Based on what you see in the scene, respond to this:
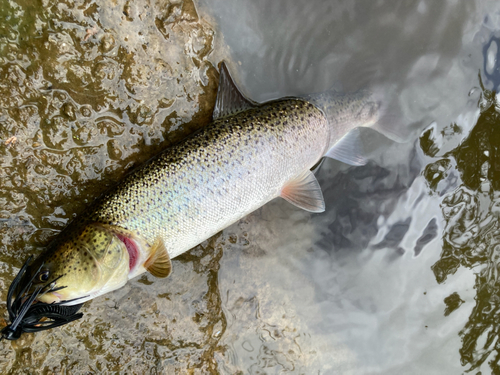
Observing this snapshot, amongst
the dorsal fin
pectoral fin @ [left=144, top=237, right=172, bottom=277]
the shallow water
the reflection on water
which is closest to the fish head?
pectoral fin @ [left=144, top=237, right=172, bottom=277]

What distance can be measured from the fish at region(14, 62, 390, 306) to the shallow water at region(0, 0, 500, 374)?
36 centimetres

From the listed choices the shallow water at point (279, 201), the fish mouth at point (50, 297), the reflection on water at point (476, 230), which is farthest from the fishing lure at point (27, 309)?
the reflection on water at point (476, 230)

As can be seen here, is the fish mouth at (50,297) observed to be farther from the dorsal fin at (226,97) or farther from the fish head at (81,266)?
the dorsal fin at (226,97)

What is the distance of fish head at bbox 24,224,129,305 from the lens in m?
2.13

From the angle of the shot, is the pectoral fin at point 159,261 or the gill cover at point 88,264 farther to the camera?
the pectoral fin at point 159,261

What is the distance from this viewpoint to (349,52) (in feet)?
9.34

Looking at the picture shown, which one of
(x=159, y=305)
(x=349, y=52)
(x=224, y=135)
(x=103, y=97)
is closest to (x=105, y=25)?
(x=103, y=97)

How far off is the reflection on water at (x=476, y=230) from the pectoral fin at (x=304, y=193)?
114cm

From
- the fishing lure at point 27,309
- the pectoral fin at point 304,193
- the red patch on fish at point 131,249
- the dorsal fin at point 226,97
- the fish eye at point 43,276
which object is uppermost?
the dorsal fin at point 226,97

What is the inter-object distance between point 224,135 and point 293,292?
1605 mm

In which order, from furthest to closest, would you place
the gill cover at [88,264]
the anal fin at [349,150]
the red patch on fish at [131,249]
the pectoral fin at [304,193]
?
the anal fin at [349,150]
the pectoral fin at [304,193]
the red patch on fish at [131,249]
the gill cover at [88,264]

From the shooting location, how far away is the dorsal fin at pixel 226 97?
2635 millimetres

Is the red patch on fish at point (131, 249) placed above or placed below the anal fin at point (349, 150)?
below

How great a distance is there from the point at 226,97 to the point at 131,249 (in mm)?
1418
